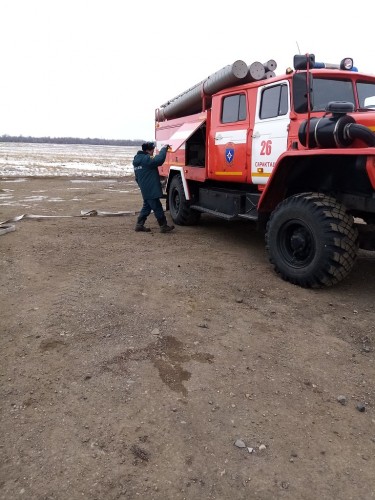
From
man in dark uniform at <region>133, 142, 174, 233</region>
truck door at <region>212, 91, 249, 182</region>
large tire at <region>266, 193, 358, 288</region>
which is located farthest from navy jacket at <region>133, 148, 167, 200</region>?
large tire at <region>266, 193, 358, 288</region>

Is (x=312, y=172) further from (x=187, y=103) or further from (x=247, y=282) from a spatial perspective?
(x=187, y=103)

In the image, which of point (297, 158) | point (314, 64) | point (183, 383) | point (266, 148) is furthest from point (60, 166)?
point (183, 383)

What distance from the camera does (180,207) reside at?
8523 mm

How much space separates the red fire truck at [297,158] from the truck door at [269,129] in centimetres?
1

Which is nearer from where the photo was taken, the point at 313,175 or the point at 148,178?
the point at 313,175

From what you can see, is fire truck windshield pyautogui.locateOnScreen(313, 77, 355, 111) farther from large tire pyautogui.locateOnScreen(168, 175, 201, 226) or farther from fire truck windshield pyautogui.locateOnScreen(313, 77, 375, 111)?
large tire pyautogui.locateOnScreen(168, 175, 201, 226)

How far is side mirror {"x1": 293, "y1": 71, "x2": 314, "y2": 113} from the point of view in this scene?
16.1ft

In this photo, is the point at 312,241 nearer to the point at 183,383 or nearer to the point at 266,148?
the point at 266,148

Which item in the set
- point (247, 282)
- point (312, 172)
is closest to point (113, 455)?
point (247, 282)

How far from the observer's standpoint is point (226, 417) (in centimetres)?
262

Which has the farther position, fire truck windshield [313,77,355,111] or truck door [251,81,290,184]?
truck door [251,81,290,184]

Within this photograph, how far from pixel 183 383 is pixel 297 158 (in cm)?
324

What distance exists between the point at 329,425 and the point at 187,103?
7058 mm

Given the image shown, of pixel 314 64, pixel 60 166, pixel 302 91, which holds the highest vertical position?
pixel 314 64
